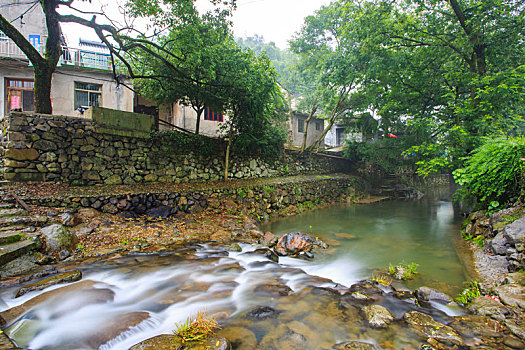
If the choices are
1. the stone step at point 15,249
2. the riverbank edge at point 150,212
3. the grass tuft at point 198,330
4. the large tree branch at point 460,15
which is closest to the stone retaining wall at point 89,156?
the riverbank edge at point 150,212

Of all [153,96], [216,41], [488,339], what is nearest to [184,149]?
[153,96]

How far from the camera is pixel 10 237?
15.4 feet

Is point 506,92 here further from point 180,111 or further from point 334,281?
point 180,111

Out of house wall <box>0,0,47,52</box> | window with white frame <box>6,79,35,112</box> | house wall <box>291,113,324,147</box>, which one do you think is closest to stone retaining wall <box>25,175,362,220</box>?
house wall <box>291,113,324,147</box>

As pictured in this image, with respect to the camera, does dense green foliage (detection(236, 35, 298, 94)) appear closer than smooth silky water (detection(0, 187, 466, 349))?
No

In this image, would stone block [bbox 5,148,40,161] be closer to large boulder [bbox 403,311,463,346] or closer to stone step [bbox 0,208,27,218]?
stone step [bbox 0,208,27,218]

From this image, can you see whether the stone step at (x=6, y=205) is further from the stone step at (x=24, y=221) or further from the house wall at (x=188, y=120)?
the house wall at (x=188, y=120)

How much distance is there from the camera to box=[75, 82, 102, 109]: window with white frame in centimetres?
1422

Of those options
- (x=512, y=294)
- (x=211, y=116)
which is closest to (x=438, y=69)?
(x=512, y=294)

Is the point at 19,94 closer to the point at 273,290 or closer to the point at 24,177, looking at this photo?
the point at 24,177

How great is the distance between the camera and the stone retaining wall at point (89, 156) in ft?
24.8

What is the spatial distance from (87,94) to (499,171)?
17.9 m

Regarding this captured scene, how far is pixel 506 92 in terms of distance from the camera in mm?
8117

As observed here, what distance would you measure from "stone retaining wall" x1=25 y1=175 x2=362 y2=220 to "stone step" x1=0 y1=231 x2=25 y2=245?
211 cm
